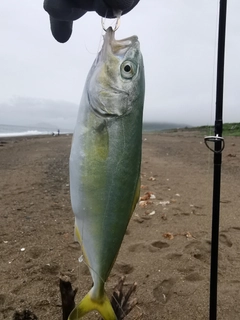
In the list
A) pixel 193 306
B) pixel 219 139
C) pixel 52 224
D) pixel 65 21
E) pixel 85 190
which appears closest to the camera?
pixel 85 190

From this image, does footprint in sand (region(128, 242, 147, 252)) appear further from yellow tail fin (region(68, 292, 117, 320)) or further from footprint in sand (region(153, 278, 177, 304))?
yellow tail fin (region(68, 292, 117, 320))

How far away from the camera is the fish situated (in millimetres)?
1576

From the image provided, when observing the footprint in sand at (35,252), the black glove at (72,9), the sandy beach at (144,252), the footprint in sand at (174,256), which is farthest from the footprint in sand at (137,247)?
the black glove at (72,9)

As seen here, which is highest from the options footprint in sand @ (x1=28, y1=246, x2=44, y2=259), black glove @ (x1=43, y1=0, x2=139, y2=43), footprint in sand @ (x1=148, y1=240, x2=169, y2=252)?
black glove @ (x1=43, y1=0, x2=139, y2=43)

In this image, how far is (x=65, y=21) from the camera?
2107mm

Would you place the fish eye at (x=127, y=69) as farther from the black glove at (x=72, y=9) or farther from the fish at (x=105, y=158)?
the black glove at (x=72, y=9)

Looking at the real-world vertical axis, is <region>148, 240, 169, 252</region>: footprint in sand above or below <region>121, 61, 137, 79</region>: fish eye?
below

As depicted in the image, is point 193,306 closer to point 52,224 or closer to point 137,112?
point 137,112

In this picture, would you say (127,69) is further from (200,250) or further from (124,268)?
(200,250)

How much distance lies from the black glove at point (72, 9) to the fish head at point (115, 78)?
19 cm

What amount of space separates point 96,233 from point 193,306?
1915 mm

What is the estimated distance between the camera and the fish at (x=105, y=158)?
5.17 ft

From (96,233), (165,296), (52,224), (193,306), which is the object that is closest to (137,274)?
(165,296)

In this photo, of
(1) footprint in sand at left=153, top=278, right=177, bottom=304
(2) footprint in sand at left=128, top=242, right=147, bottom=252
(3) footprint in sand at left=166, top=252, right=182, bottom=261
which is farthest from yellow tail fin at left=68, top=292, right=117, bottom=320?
(2) footprint in sand at left=128, top=242, right=147, bottom=252
